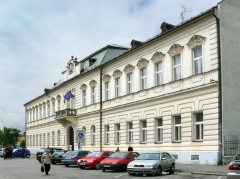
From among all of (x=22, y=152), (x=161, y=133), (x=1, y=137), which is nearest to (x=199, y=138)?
(x=161, y=133)

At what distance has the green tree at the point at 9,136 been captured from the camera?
11012 cm

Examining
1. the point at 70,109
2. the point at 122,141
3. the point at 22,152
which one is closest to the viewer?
the point at 122,141

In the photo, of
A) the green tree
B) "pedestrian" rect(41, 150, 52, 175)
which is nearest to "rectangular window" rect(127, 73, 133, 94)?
"pedestrian" rect(41, 150, 52, 175)

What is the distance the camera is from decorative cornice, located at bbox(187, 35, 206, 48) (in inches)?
1176

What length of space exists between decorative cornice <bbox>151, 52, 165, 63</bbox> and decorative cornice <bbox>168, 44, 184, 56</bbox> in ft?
3.92

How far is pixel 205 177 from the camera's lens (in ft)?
71.7

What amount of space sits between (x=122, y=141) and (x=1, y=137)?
79.1 meters

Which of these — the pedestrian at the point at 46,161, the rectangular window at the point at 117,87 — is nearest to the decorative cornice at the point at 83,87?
the rectangular window at the point at 117,87

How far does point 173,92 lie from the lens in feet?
107

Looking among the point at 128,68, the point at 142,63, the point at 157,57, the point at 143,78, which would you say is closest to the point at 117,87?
the point at 128,68

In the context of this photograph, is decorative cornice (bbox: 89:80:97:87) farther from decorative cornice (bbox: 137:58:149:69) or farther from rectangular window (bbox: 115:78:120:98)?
decorative cornice (bbox: 137:58:149:69)

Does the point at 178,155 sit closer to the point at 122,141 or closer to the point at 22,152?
the point at 122,141

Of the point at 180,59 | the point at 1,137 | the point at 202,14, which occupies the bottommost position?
the point at 1,137

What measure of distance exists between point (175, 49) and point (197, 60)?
105 inches
